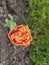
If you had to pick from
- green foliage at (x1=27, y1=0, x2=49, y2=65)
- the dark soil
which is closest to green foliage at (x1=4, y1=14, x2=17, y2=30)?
the dark soil

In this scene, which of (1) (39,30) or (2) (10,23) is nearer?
(2) (10,23)

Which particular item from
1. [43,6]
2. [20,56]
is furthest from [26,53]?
[43,6]

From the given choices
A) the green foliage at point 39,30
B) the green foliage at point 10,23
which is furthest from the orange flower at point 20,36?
the green foliage at point 39,30

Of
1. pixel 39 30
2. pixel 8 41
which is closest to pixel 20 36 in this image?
pixel 8 41

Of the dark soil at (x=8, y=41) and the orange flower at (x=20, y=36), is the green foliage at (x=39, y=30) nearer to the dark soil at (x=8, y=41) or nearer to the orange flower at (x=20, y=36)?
the dark soil at (x=8, y=41)

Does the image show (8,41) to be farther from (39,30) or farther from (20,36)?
(39,30)

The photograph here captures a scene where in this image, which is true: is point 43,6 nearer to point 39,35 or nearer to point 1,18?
point 39,35
